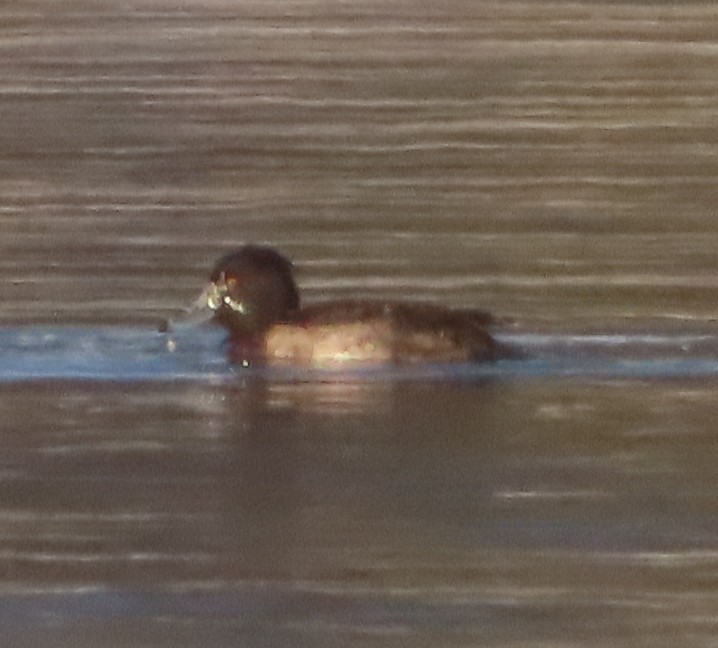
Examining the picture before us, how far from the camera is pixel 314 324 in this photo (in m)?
4.06

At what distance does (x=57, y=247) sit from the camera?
15.5 feet

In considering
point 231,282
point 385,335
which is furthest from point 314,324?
point 231,282

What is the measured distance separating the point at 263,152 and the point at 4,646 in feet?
9.30

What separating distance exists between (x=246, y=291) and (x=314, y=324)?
224mm

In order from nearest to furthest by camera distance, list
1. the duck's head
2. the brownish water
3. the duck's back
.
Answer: the brownish water
the duck's back
the duck's head

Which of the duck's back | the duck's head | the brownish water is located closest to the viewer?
the brownish water

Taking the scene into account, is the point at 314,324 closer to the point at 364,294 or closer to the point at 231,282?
the point at 231,282

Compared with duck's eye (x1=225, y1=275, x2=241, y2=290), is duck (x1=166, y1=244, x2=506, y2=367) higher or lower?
lower

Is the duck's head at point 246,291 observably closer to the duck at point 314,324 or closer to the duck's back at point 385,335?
the duck at point 314,324

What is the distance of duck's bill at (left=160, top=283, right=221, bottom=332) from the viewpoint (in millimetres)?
4270

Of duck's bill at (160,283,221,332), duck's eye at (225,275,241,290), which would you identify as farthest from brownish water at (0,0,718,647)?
duck's eye at (225,275,241,290)

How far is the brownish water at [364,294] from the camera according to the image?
2475 millimetres

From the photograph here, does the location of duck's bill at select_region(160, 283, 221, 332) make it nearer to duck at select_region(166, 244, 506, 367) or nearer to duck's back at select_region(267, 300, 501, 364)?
duck at select_region(166, 244, 506, 367)

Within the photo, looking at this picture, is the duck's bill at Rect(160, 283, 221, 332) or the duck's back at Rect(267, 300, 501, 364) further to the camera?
the duck's bill at Rect(160, 283, 221, 332)
